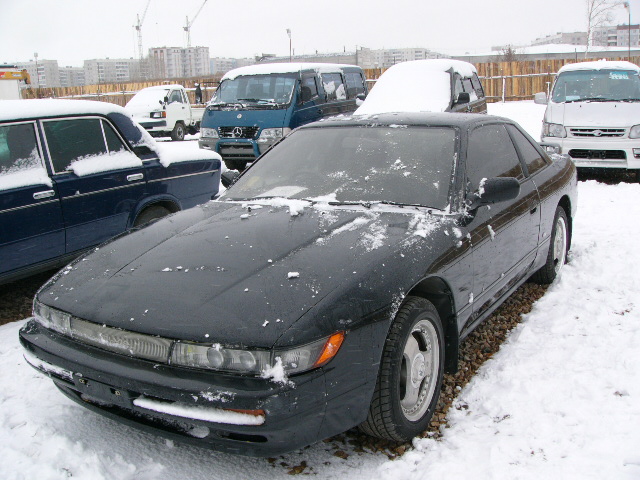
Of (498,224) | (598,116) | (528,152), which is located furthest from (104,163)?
(598,116)

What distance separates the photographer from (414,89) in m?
10.9

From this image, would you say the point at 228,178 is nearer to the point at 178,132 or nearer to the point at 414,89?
the point at 414,89

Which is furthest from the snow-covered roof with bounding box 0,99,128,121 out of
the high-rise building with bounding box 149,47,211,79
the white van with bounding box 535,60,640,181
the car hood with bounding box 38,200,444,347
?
the high-rise building with bounding box 149,47,211,79

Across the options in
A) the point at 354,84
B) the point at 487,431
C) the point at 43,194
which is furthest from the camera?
the point at 354,84

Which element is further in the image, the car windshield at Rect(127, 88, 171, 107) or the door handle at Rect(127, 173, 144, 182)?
the car windshield at Rect(127, 88, 171, 107)

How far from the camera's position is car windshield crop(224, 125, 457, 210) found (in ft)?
11.8

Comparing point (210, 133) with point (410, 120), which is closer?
point (410, 120)

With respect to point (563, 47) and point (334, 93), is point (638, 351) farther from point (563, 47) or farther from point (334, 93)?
point (563, 47)

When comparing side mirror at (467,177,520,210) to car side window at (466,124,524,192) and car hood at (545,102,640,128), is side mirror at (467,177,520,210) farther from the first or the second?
car hood at (545,102,640,128)

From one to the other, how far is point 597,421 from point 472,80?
9.99 meters

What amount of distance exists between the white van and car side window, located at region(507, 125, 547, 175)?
4897mm

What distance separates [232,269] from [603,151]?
8.21m

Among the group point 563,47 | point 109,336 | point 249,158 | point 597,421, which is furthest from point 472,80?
point 563,47

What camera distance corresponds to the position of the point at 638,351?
374cm
